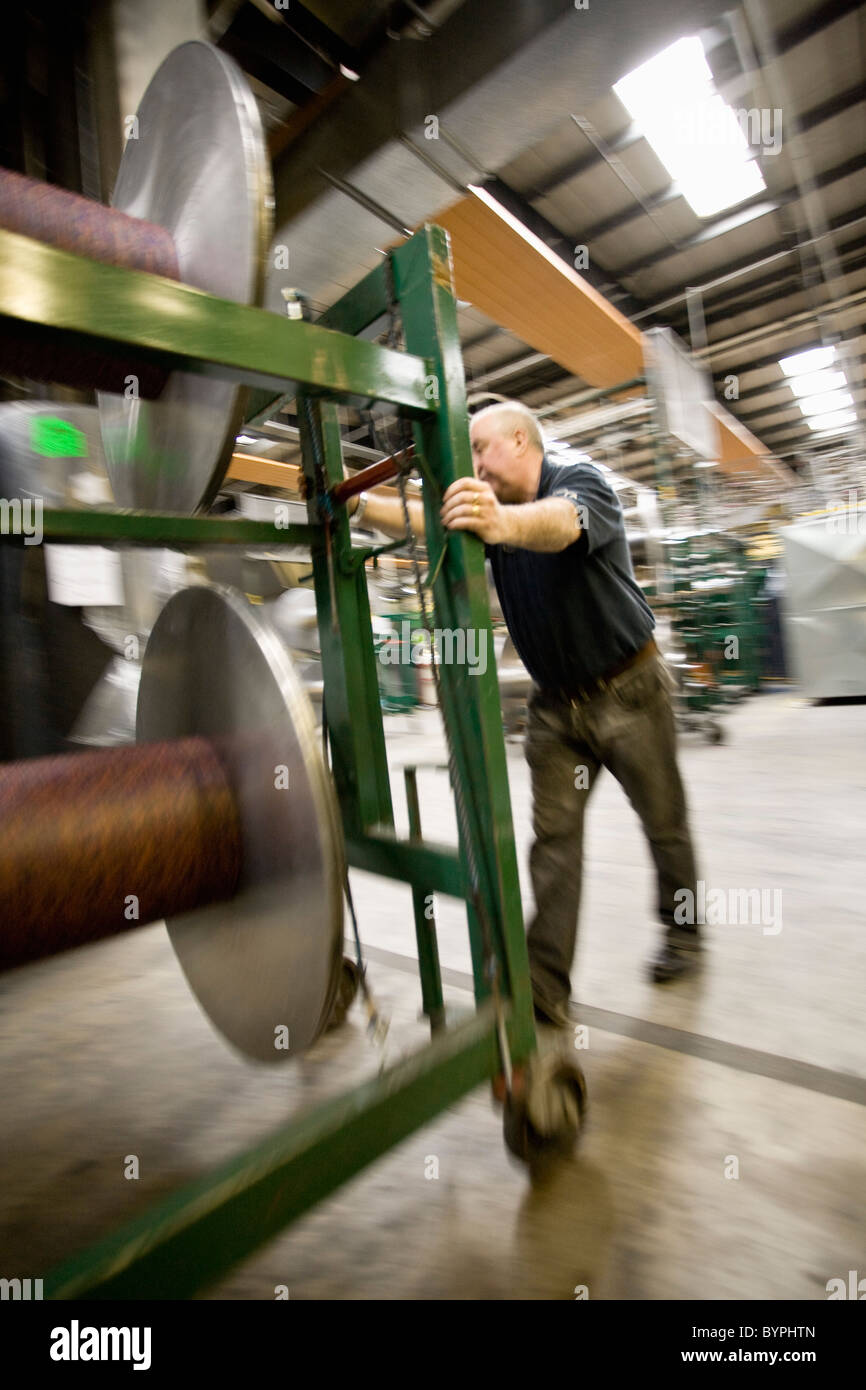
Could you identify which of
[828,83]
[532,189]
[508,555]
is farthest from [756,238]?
[508,555]

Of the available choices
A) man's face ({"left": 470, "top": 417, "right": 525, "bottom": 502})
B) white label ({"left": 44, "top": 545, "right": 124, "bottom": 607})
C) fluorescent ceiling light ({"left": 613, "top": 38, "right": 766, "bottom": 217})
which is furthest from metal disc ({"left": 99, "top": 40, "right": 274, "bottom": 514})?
fluorescent ceiling light ({"left": 613, "top": 38, "right": 766, "bottom": 217})

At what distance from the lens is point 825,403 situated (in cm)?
1172

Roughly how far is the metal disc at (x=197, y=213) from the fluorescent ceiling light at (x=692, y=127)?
12.1ft

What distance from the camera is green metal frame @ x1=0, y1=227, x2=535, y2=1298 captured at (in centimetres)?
87

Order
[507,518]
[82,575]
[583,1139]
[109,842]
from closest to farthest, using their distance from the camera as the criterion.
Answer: [109,842] < [507,518] < [583,1139] < [82,575]

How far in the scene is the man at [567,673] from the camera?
6.04ft

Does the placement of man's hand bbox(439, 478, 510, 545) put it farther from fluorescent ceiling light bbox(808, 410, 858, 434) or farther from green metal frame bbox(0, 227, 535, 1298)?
fluorescent ceiling light bbox(808, 410, 858, 434)

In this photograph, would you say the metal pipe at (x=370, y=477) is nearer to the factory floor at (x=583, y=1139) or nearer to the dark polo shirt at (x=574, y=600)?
the dark polo shirt at (x=574, y=600)

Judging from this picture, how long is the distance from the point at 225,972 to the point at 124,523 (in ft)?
3.39

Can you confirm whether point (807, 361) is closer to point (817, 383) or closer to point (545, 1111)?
point (817, 383)

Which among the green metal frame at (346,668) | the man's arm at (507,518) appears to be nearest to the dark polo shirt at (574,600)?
the man's arm at (507,518)

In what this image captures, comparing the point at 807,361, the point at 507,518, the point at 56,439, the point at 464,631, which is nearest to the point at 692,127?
the point at 56,439

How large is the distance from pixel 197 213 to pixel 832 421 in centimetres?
1435

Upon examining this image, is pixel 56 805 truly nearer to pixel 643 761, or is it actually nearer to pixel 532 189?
pixel 643 761
